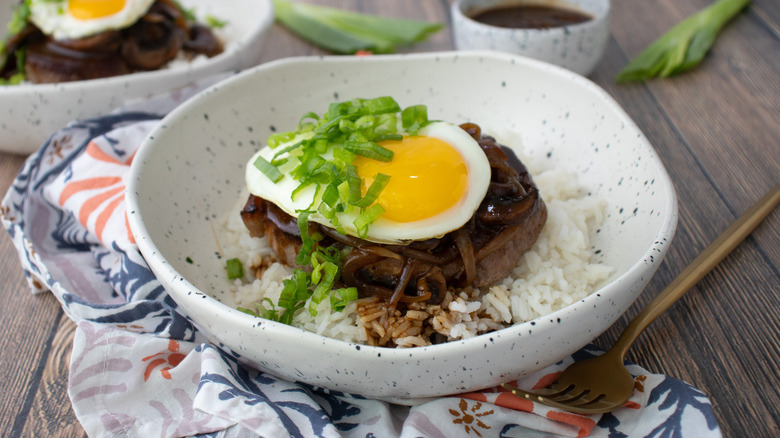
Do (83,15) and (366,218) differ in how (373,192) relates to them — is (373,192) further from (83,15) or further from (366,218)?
(83,15)

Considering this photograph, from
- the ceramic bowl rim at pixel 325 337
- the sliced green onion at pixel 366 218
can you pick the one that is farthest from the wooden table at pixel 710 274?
the sliced green onion at pixel 366 218

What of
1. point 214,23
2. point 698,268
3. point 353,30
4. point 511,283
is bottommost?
point 214,23

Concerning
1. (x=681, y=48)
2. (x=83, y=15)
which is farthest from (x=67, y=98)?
(x=681, y=48)

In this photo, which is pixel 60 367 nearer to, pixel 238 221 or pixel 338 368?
pixel 238 221

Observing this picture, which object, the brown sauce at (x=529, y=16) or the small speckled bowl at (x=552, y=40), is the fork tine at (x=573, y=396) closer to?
the small speckled bowl at (x=552, y=40)

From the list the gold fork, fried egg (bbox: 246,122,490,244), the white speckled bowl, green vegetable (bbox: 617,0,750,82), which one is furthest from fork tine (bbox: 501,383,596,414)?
green vegetable (bbox: 617,0,750,82)

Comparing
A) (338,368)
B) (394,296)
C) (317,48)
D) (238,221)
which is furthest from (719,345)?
(317,48)
